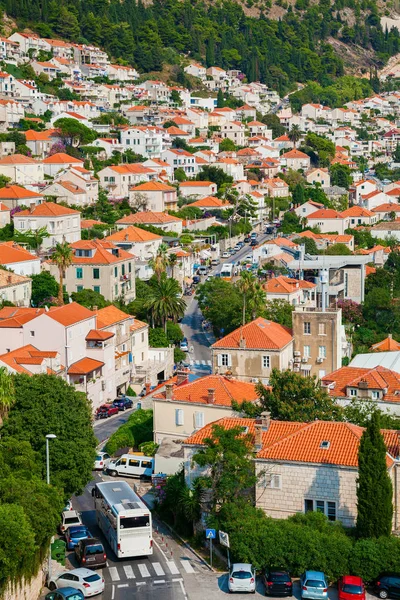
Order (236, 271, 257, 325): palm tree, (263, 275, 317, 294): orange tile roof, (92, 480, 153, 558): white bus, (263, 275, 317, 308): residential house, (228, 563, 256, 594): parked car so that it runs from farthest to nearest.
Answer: (263, 275, 317, 294): orange tile roof, (263, 275, 317, 308): residential house, (236, 271, 257, 325): palm tree, (92, 480, 153, 558): white bus, (228, 563, 256, 594): parked car

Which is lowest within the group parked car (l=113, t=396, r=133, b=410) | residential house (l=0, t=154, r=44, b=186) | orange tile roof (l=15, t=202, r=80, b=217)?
parked car (l=113, t=396, r=133, b=410)

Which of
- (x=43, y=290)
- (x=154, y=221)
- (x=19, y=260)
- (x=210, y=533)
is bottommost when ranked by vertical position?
(x=210, y=533)

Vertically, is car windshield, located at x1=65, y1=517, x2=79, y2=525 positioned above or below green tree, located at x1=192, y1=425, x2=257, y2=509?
below

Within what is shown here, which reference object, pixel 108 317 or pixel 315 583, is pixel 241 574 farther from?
pixel 108 317

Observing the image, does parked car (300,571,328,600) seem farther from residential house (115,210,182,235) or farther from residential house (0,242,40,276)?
residential house (115,210,182,235)

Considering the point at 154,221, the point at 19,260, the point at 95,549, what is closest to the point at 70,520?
the point at 95,549

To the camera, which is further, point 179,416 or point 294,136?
point 294,136

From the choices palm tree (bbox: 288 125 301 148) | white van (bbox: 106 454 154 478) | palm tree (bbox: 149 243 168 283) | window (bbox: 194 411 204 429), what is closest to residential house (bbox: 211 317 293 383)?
window (bbox: 194 411 204 429)
